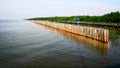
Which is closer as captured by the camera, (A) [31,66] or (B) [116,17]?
(A) [31,66]

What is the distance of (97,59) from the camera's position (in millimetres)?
14305

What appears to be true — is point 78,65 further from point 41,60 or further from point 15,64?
point 15,64

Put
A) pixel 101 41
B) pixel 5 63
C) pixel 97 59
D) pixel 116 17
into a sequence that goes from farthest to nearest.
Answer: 1. pixel 116 17
2. pixel 101 41
3. pixel 97 59
4. pixel 5 63

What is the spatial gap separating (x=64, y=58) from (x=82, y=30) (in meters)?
16.6

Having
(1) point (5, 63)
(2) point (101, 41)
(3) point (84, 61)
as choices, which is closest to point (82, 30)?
(2) point (101, 41)

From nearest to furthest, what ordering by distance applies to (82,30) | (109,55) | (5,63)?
(5,63) < (109,55) < (82,30)

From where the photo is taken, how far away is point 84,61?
45.1ft

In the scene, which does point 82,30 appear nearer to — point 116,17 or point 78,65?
point 78,65

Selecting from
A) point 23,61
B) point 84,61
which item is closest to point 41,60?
point 23,61

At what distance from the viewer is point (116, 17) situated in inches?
2111

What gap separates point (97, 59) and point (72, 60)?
6.27 feet

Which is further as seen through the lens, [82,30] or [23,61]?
[82,30]

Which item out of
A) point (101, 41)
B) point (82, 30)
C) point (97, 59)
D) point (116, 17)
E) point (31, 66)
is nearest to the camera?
point (31, 66)

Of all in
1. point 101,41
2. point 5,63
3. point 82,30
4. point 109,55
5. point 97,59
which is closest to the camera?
point 5,63
